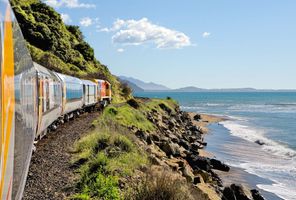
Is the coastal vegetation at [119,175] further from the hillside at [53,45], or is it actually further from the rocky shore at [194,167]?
the hillside at [53,45]

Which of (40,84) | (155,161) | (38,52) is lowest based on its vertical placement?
(155,161)

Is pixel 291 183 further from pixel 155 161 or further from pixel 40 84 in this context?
pixel 40 84

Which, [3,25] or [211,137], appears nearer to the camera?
[3,25]

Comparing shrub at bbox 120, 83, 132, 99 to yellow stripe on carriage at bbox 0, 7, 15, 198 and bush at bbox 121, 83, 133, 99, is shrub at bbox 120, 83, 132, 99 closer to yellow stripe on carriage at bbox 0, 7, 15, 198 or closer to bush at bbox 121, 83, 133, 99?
bush at bbox 121, 83, 133, 99

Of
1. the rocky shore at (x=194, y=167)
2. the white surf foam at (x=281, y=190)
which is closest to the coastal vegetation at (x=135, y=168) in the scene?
the rocky shore at (x=194, y=167)

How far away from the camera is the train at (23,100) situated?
12.4 ft

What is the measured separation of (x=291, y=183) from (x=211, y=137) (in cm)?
2205

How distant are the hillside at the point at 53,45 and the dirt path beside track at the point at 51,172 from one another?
1425 inches

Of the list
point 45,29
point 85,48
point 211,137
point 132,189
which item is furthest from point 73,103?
point 85,48

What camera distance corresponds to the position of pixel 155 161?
15.1m

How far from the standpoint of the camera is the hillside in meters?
56.0

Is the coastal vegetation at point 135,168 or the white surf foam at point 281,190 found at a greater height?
the coastal vegetation at point 135,168

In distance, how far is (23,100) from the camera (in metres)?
6.18

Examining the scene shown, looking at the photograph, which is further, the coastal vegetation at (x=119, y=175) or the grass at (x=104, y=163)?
the grass at (x=104, y=163)
